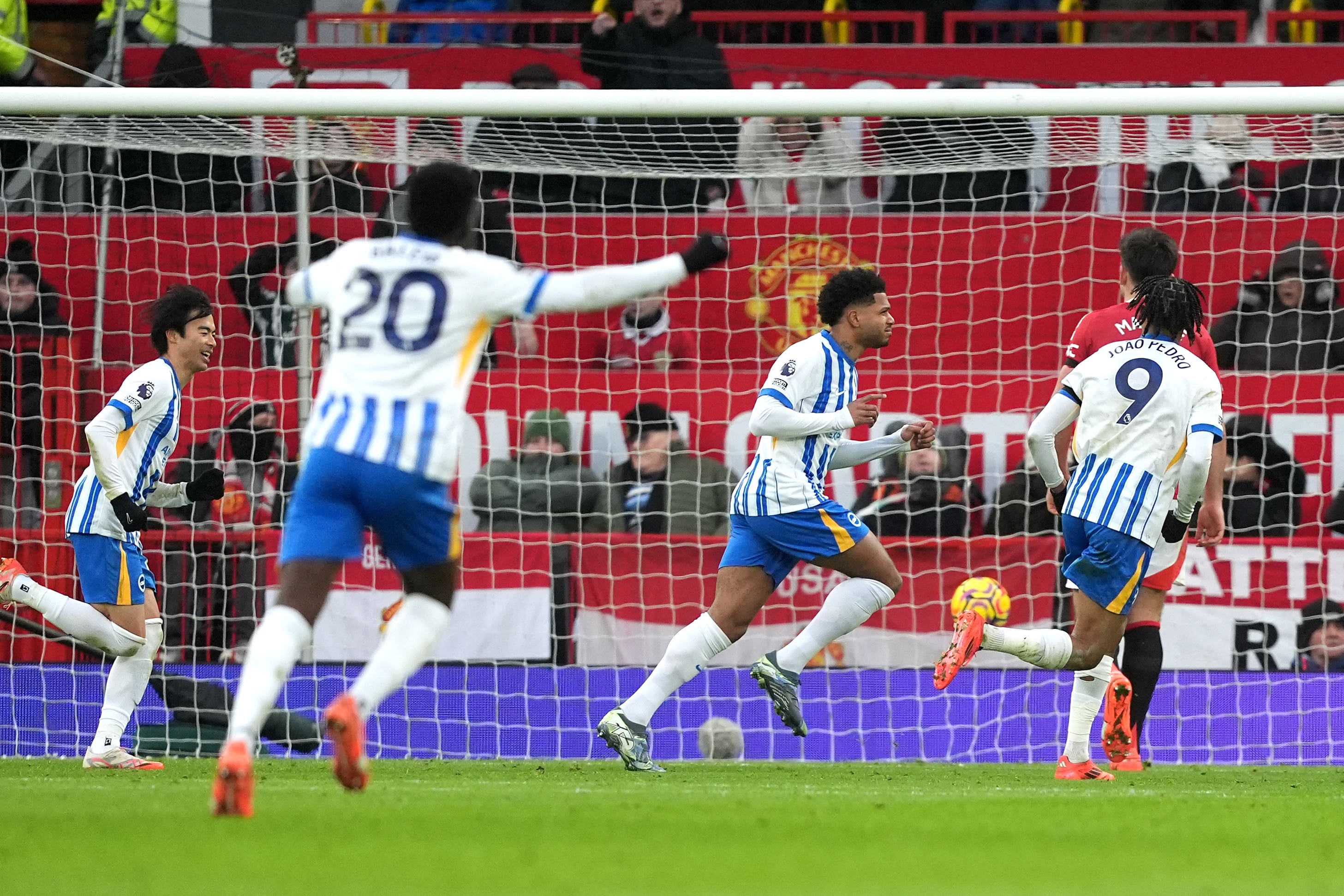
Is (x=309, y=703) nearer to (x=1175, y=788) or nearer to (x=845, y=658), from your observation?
(x=845, y=658)

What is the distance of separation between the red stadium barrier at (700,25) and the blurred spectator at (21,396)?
143 inches

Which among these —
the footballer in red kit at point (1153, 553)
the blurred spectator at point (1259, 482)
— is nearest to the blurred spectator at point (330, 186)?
the footballer in red kit at point (1153, 553)

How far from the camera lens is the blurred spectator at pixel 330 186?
927 centimetres

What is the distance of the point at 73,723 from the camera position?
28.9 ft

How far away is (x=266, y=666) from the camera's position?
13.4 feet

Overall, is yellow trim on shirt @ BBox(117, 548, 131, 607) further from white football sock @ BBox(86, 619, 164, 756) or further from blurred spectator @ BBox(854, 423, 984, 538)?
blurred spectator @ BBox(854, 423, 984, 538)

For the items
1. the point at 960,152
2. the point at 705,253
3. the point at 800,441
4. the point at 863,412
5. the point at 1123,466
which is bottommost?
the point at 1123,466

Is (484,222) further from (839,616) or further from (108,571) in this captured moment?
(839,616)

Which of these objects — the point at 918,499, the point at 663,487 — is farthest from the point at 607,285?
the point at 918,499

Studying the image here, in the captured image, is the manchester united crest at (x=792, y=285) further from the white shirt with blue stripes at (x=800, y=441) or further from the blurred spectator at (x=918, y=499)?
the white shirt with blue stripes at (x=800, y=441)

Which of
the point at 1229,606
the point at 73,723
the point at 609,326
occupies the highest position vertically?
the point at 609,326

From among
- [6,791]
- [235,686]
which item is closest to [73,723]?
[235,686]

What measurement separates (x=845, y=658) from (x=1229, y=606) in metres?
2.05

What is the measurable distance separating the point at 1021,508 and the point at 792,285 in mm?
2230
